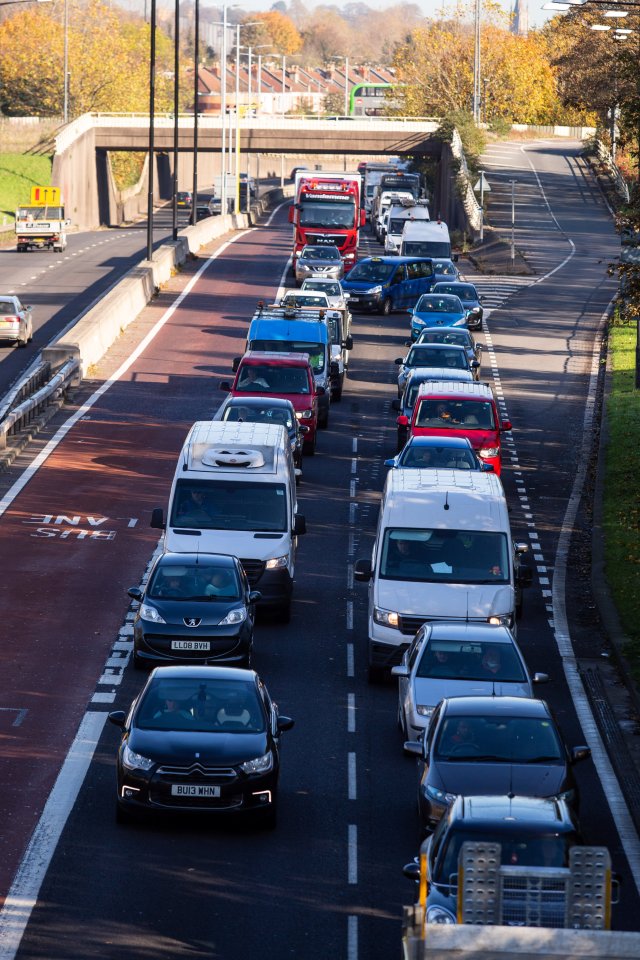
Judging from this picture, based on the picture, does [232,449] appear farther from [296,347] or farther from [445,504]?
[296,347]

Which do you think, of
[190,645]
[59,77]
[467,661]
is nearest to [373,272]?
[190,645]

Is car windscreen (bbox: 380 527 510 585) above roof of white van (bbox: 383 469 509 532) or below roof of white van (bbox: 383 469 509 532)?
below

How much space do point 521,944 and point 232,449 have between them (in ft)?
52.7

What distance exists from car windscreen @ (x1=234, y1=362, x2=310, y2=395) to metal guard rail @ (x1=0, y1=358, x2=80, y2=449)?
5.10 meters

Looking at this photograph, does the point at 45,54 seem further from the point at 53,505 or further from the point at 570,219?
the point at 53,505

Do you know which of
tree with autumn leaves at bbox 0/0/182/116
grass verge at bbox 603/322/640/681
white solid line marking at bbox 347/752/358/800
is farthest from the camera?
tree with autumn leaves at bbox 0/0/182/116

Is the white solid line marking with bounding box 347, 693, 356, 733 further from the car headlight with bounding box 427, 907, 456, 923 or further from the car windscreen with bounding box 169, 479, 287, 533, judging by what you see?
the car headlight with bounding box 427, 907, 456, 923

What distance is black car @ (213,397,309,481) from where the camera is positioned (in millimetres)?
31094

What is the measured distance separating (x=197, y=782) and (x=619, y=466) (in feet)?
63.7

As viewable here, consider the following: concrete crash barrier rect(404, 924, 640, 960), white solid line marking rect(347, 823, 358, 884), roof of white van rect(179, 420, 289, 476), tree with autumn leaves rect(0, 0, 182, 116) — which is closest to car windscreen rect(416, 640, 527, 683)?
white solid line marking rect(347, 823, 358, 884)

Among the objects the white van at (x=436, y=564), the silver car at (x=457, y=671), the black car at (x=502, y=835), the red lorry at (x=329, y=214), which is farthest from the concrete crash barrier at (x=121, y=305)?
the black car at (x=502, y=835)

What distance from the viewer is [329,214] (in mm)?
64938

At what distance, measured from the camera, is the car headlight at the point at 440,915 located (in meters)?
11.3

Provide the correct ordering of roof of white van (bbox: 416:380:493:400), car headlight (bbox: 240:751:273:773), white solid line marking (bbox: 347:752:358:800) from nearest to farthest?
car headlight (bbox: 240:751:273:773)
white solid line marking (bbox: 347:752:358:800)
roof of white van (bbox: 416:380:493:400)
